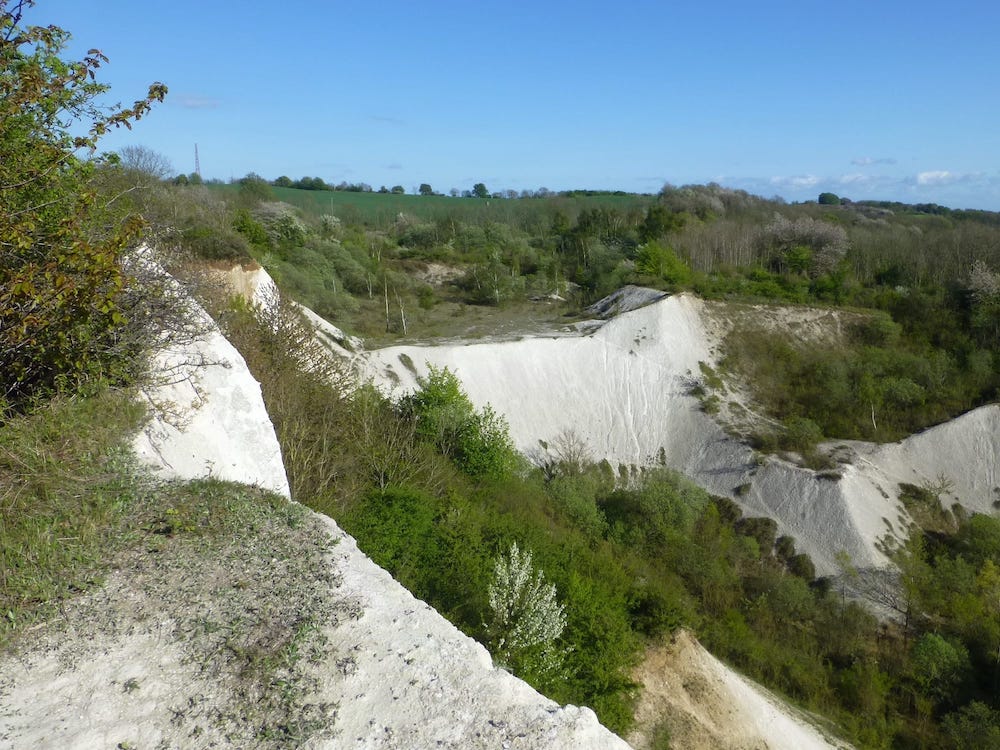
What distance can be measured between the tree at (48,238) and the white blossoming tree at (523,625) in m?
6.88

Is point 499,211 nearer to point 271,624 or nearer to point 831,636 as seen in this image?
point 831,636

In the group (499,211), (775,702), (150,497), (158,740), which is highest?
(499,211)

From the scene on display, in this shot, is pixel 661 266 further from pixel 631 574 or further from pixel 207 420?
pixel 207 420

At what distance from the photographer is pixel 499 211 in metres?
85.1

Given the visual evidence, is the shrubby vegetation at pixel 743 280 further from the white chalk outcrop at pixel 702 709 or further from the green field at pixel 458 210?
the white chalk outcrop at pixel 702 709

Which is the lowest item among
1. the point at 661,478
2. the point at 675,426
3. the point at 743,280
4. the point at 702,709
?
the point at 661,478

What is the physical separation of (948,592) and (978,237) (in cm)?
3609

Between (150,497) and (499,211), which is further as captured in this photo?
(499,211)

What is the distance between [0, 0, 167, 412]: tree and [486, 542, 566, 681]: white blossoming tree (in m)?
6.88

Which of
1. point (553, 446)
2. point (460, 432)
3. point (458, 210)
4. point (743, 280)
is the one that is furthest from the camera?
point (458, 210)

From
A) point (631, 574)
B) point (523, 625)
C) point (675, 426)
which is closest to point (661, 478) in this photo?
point (675, 426)

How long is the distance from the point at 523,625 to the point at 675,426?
24.1 meters

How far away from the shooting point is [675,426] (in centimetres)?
3306

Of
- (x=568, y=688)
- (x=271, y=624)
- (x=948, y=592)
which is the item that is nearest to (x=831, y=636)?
(x=948, y=592)
